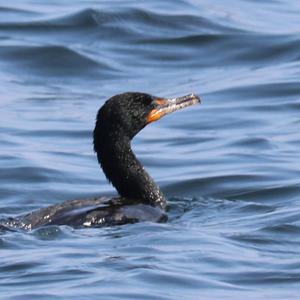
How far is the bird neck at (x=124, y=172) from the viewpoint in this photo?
14930 mm

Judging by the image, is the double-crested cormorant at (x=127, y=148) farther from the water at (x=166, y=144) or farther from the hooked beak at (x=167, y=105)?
the water at (x=166, y=144)

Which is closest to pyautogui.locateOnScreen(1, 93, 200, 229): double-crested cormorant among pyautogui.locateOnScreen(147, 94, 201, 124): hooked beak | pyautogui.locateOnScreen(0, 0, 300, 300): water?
pyautogui.locateOnScreen(147, 94, 201, 124): hooked beak

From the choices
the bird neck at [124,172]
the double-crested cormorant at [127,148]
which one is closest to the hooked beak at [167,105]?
the double-crested cormorant at [127,148]

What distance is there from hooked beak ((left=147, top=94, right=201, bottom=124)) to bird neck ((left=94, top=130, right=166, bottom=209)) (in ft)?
1.17

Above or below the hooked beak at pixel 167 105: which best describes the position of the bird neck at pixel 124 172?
below

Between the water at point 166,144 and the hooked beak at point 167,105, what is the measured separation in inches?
34.2

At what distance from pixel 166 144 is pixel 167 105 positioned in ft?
12.0

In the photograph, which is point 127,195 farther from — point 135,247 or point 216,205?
point 135,247

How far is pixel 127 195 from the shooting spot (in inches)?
590

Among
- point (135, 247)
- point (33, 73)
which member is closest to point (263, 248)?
point (135, 247)

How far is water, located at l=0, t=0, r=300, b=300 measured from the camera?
39.3 ft

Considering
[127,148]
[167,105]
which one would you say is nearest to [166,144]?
[167,105]

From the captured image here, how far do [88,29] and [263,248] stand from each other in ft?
43.0

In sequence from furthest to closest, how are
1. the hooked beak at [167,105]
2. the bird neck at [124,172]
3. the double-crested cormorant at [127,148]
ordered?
the hooked beak at [167,105] < the bird neck at [124,172] < the double-crested cormorant at [127,148]
